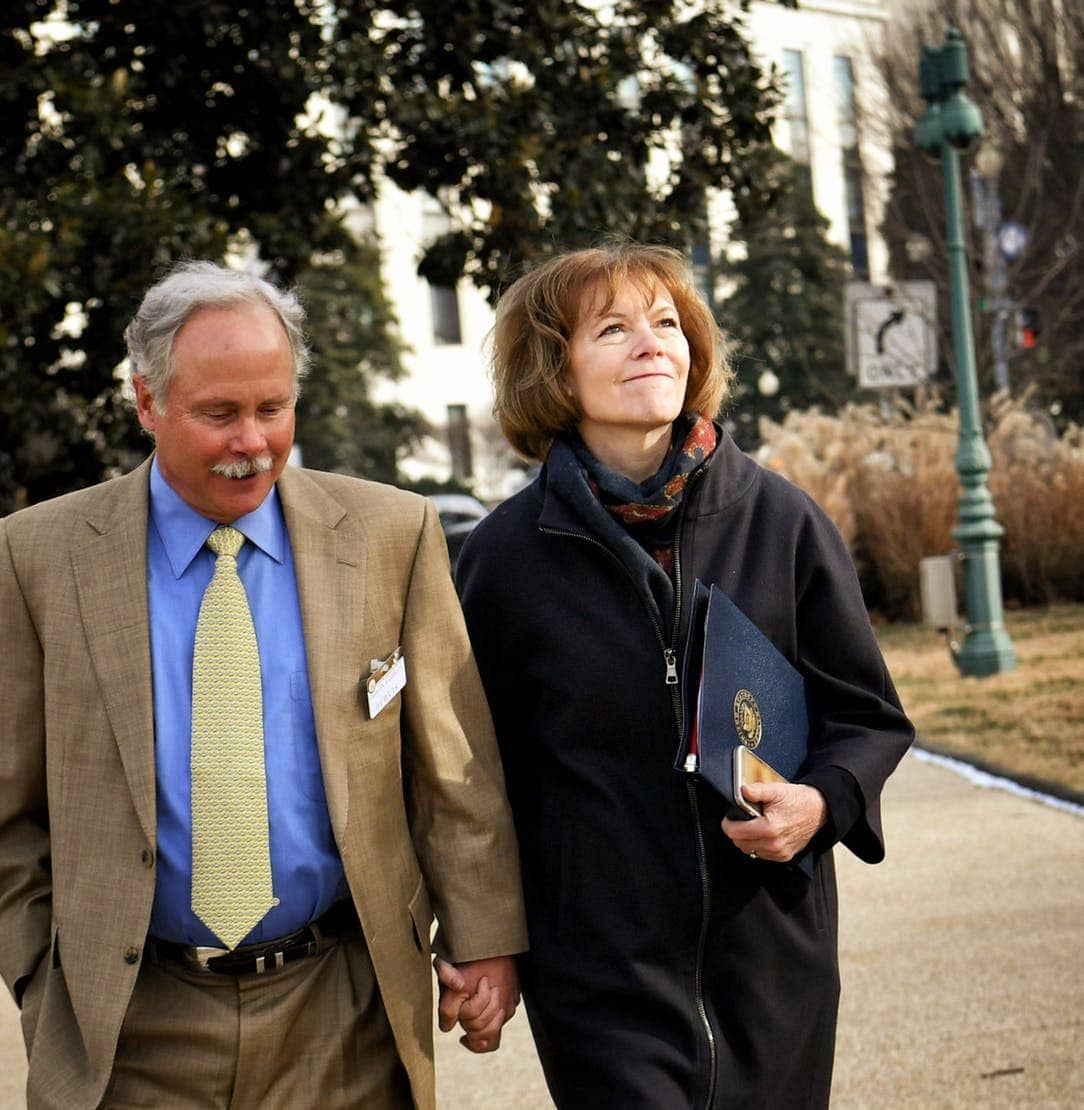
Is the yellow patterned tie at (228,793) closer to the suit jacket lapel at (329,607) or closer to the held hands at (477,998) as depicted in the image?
the suit jacket lapel at (329,607)

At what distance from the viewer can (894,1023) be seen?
204 inches

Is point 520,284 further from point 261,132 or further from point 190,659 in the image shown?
point 261,132

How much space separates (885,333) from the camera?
→ 14.1 metres

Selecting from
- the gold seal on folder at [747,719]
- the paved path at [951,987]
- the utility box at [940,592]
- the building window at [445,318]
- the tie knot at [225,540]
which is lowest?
the paved path at [951,987]

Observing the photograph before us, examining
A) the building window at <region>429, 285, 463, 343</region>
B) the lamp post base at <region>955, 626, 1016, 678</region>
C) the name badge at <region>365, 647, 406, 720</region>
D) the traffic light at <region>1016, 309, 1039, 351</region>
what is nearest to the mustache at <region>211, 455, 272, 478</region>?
the name badge at <region>365, 647, 406, 720</region>

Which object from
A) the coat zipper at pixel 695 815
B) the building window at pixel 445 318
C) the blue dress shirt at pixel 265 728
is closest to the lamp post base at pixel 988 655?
the coat zipper at pixel 695 815

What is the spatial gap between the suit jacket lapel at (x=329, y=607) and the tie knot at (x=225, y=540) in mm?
98

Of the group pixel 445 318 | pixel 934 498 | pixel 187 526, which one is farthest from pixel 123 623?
pixel 445 318

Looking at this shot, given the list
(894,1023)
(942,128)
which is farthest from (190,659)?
(942,128)

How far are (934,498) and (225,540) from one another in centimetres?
1480

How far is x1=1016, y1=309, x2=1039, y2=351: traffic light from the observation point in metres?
22.7

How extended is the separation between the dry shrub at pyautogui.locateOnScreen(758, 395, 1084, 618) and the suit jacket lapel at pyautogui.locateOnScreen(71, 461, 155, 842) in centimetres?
1437

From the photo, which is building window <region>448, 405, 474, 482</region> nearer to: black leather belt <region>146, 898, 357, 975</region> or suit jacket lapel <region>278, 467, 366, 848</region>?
suit jacket lapel <region>278, 467, 366, 848</region>

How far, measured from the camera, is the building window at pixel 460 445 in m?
55.2
